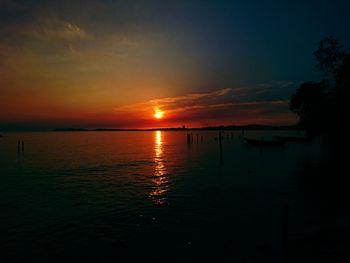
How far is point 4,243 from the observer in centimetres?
1279

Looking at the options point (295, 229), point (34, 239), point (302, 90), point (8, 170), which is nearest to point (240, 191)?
point (295, 229)

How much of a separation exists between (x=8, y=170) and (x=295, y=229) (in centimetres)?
3760

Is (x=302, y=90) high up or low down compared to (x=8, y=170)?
up

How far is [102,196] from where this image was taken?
22062 millimetres

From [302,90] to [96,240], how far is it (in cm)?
6001

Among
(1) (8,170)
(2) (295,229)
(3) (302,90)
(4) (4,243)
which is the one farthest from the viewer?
(3) (302,90)

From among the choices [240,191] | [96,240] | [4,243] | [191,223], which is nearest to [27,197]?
[4,243]

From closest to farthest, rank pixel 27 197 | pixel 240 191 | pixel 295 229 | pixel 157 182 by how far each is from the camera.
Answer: pixel 295 229, pixel 27 197, pixel 240 191, pixel 157 182

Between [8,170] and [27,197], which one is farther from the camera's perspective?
[8,170]

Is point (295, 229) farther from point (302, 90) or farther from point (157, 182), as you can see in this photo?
point (302, 90)

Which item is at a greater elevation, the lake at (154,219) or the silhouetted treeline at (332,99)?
the silhouetted treeline at (332,99)

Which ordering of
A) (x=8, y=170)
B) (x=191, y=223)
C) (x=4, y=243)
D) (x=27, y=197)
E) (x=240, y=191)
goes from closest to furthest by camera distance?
1. (x=4, y=243)
2. (x=191, y=223)
3. (x=27, y=197)
4. (x=240, y=191)
5. (x=8, y=170)

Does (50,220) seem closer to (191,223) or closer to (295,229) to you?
(191,223)

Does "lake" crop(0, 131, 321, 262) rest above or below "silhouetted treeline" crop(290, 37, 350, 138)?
below
